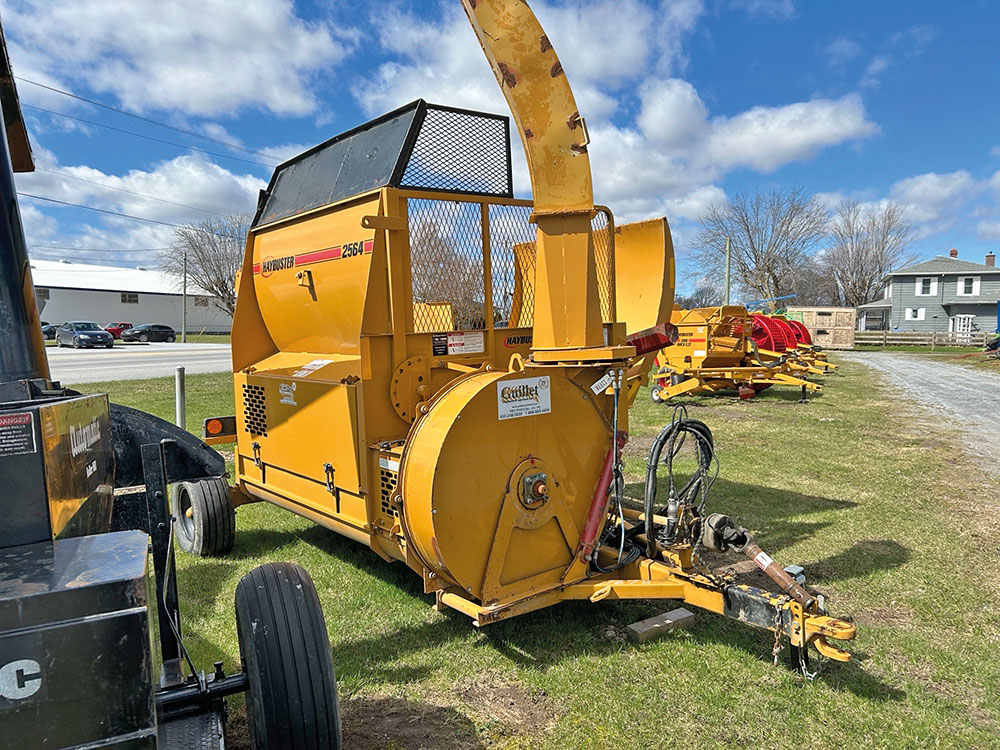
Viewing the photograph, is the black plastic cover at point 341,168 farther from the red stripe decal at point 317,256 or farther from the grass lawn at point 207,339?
the grass lawn at point 207,339

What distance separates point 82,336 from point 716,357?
3269 centimetres

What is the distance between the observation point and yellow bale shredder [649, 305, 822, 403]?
1452 cm

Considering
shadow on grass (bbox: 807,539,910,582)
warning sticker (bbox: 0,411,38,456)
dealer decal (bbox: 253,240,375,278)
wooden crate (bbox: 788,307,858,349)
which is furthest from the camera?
wooden crate (bbox: 788,307,858,349)

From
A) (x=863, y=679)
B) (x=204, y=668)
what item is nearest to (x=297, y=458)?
(x=204, y=668)

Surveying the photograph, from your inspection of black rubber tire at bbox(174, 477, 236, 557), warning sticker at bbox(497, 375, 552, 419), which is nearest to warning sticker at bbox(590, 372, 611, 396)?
warning sticker at bbox(497, 375, 552, 419)

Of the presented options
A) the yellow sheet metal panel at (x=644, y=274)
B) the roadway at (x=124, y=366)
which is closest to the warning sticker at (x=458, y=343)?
the yellow sheet metal panel at (x=644, y=274)

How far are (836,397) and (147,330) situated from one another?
141 feet

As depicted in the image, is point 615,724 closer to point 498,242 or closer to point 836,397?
point 498,242

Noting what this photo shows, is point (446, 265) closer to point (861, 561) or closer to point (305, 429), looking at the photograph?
point (305, 429)

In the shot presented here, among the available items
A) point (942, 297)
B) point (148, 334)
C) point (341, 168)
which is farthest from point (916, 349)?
point (148, 334)

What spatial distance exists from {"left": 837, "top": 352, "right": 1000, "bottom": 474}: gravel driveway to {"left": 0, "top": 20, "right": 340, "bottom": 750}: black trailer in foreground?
29.7ft

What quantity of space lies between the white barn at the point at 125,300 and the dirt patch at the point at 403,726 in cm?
5820

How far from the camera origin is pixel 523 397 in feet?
11.8

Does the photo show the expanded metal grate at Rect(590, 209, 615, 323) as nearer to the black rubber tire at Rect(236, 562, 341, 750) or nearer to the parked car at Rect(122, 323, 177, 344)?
the black rubber tire at Rect(236, 562, 341, 750)
